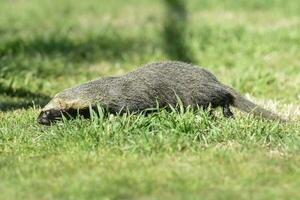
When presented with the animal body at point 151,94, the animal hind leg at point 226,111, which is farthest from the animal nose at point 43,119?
the animal hind leg at point 226,111

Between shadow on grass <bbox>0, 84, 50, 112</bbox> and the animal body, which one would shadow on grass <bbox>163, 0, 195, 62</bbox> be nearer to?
shadow on grass <bbox>0, 84, 50, 112</bbox>

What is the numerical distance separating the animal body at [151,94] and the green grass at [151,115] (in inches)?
9.3

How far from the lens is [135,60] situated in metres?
13.2

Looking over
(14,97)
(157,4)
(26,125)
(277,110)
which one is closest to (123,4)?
(157,4)

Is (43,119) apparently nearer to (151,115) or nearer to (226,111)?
(151,115)

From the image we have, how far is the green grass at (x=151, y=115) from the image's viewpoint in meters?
5.46

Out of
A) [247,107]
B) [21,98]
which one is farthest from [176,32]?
[247,107]

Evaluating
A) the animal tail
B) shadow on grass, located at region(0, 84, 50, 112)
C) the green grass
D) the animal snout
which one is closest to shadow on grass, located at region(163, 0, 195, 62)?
the green grass

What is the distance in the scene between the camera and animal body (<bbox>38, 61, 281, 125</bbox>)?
7.46m

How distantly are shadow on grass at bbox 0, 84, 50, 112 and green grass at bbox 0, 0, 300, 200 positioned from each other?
0.07ft

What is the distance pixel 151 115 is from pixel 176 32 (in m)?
8.19

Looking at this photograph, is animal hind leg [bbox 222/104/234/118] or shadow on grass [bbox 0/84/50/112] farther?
shadow on grass [bbox 0/84/50/112]

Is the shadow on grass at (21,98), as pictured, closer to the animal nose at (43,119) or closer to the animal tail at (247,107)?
the animal nose at (43,119)

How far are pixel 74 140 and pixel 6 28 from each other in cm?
988
